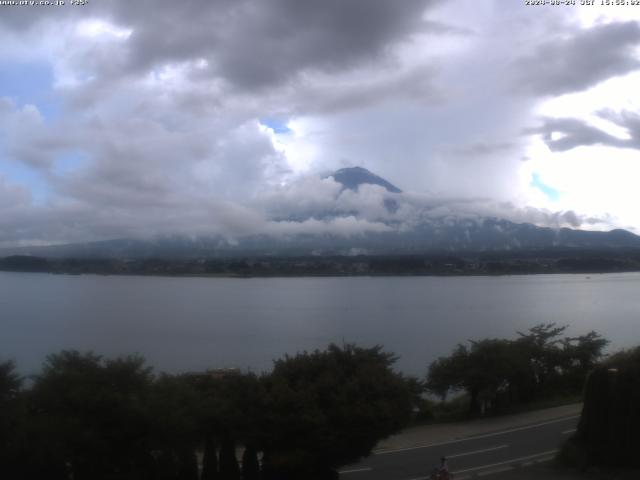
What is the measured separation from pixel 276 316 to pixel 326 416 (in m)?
45.0

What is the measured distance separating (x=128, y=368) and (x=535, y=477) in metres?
7.04

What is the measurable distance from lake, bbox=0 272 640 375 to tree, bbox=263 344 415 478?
727 inches

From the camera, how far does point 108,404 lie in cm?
1041

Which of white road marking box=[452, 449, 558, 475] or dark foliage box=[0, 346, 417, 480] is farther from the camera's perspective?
white road marking box=[452, 449, 558, 475]

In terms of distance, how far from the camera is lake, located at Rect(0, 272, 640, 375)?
124 ft

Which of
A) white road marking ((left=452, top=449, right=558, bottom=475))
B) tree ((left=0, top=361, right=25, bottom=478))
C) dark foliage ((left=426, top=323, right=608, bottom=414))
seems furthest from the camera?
dark foliage ((left=426, top=323, right=608, bottom=414))

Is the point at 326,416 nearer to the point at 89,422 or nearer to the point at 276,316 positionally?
the point at 89,422

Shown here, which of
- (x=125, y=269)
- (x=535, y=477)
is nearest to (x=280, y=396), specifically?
(x=535, y=477)

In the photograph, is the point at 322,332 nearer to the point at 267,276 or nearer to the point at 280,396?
the point at 280,396

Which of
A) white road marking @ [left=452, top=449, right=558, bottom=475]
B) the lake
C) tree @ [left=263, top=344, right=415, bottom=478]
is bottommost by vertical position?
the lake

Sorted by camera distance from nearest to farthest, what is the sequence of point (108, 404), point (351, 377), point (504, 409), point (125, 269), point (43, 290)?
point (108, 404) → point (351, 377) → point (504, 409) → point (43, 290) → point (125, 269)

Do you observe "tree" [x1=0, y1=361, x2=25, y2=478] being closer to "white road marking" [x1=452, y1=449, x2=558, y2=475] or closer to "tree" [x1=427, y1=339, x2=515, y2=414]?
"white road marking" [x1=452, y1=449, x2=558, y2=475]

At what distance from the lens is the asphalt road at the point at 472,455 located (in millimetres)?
12797

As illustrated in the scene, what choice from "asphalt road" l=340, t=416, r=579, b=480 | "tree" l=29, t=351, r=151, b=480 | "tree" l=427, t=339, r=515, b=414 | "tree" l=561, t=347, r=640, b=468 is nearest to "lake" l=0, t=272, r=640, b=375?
"tree" l=427, t=339, r=515, b=414
